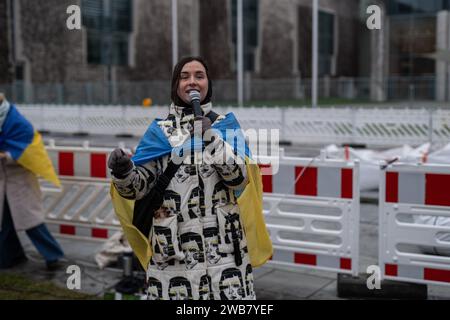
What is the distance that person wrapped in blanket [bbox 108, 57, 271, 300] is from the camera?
3059 millimetres

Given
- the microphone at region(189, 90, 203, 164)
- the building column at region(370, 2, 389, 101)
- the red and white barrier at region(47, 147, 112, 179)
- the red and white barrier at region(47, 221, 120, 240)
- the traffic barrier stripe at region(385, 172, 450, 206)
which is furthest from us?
the building column at region(370, 2, 389, 101)

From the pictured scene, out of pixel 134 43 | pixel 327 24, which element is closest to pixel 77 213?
pixel 134 43

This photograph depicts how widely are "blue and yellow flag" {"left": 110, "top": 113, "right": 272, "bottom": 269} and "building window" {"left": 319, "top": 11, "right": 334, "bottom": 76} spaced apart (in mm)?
56945

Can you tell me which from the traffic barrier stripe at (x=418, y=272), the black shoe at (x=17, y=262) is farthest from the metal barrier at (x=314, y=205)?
the black shoe at (x=17, y=262)

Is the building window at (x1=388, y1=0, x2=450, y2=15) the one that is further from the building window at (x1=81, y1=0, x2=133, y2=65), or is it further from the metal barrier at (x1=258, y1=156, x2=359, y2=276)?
the metal barrier at (x1=258, y1=156, x2=359, y2=276)

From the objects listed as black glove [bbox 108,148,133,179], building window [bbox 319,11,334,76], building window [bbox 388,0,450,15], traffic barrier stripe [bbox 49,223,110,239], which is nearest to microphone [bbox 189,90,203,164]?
black glove [bbox 108,148,133,179]

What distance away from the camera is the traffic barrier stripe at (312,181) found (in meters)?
5.22

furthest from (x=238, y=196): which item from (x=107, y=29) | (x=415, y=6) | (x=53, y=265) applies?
(x=415, y=6)

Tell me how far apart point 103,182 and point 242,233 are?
3.72 meters

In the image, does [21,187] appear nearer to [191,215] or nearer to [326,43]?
[191,215]

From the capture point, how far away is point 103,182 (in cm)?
667

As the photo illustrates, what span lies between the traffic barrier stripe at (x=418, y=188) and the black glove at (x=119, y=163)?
2.76 m

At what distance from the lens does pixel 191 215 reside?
121 inches
